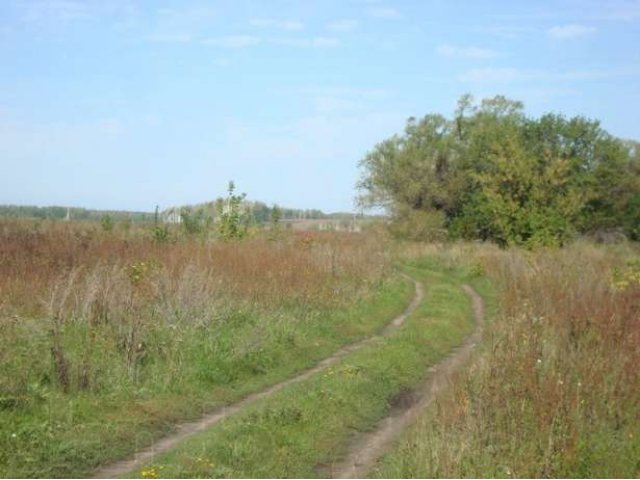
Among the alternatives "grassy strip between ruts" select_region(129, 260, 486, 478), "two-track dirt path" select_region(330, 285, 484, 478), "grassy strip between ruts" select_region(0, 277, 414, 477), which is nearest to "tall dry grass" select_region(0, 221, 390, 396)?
"grassy strip between ruts" select_region(0, 277, 414, 477)

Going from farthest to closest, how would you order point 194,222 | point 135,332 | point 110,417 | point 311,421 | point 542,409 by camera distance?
point 194,222 → point 135,332 → point 311,421 → point 110,417 → point 542,409

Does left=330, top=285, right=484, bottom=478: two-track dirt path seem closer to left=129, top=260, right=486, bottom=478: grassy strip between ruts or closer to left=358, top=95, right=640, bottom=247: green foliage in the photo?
left=129, top=260, right=486, bottom=478: grassy strip between ruts

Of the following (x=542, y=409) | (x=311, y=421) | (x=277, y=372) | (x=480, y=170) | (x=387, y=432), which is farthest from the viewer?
(x=480, y=170)

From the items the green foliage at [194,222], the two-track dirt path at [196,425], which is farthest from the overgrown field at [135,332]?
the green foliage at [194,222]

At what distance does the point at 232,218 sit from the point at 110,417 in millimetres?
23127

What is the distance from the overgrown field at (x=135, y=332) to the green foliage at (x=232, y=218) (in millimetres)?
8255

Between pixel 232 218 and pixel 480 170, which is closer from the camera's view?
pixel 232 218

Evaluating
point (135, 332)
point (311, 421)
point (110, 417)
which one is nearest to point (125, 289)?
point (135, 332)

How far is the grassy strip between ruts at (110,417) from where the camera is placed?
27.1 ft

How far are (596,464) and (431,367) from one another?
24.2 feet

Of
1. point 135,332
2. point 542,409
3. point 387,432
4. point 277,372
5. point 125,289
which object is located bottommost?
point 387,432

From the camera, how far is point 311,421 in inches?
398

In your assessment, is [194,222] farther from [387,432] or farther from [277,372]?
[387,432]

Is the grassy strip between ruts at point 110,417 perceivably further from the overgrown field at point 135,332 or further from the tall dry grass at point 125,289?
the tall dry grass at point 125,289
